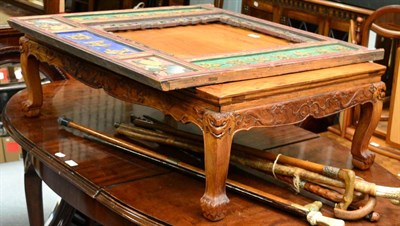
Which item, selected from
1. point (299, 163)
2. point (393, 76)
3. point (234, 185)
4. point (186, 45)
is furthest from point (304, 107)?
point (393, 76)

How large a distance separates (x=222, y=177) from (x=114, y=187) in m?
0.35

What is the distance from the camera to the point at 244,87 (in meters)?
1.58

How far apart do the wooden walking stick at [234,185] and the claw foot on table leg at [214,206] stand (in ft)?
0.47

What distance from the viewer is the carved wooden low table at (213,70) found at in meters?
1.55

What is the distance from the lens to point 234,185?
5.73ft

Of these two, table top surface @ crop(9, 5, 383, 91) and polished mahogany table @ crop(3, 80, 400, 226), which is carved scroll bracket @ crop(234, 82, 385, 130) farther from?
polished mahogany table @ crop(3, 80, 400, 226)

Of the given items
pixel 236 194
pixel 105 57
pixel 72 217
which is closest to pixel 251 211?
pixel 236 194

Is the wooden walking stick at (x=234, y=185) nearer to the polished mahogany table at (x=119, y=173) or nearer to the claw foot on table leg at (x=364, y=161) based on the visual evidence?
the polished mahogany table at (x=119, y=173)

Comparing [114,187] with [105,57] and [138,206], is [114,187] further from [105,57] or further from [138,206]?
[105,57]

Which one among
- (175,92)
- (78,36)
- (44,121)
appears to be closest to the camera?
(175,92)

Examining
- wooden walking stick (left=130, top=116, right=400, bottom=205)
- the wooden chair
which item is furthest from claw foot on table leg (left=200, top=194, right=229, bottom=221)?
the wooden chair

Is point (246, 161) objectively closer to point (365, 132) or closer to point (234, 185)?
point (234, 185)

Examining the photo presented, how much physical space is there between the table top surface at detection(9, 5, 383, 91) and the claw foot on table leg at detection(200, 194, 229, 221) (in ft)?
0.89

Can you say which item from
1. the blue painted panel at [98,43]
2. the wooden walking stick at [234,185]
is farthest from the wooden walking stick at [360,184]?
the blue painted panel at [98,43]
